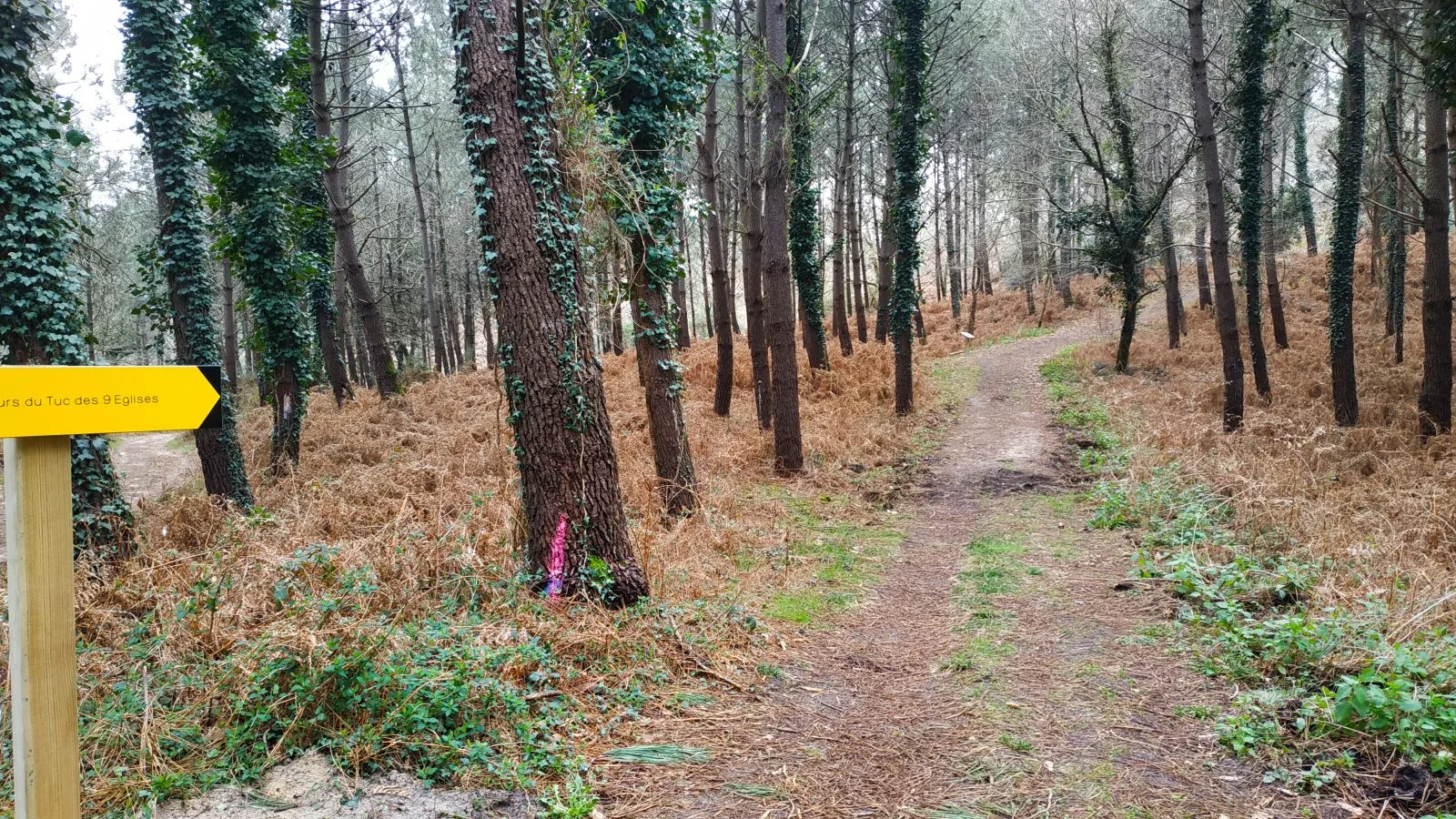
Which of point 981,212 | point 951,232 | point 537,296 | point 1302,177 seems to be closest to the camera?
point 537,296

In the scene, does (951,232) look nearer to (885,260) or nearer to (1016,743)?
(885,260)

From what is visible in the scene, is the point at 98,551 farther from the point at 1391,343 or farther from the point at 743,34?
the point at 1391,343

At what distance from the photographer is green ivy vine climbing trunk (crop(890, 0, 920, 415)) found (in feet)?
45.8

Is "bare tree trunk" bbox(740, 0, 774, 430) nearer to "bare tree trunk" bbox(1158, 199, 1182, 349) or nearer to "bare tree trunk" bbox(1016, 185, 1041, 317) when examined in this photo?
"bare tree trunk" bbox(1158, 199, 1182, 349)

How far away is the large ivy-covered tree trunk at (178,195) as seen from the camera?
949 cm

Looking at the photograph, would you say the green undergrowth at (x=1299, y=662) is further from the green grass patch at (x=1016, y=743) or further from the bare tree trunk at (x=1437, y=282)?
the bare tree trunk at (x=1437, y=282)

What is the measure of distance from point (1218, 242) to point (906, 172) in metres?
5.64

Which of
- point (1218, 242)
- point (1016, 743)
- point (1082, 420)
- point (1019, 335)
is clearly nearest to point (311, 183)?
point (1082, 420)

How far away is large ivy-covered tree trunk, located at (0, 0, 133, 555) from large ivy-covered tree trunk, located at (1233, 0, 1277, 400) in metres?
18.3

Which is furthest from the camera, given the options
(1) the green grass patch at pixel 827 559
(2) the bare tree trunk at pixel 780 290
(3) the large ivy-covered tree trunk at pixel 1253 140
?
(3) the large ivy-covered tree trunk at pixel 1253 140

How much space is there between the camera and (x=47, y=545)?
219cm

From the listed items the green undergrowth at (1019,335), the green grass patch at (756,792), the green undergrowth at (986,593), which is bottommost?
the green undergrowth at (986,593)

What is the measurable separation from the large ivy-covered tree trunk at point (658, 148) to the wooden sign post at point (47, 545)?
5.90m

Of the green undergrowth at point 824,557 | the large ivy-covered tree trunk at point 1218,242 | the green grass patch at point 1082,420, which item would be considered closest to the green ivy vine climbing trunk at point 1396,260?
the large ivy-covered tree trunk at point 1218,242
